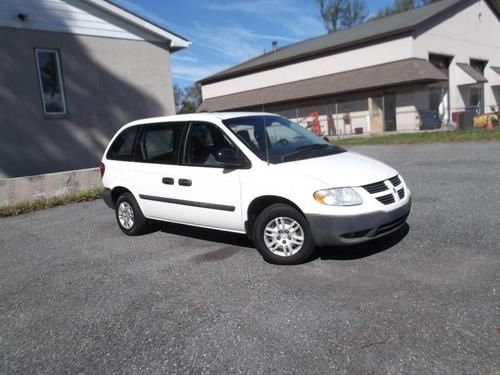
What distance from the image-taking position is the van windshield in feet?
16.1

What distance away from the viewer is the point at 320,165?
15.1ft

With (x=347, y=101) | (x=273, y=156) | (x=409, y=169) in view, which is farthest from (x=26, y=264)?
(x=347, y=101)

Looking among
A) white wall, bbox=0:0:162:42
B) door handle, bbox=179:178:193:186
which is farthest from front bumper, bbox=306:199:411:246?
white wall, bbox=0:0:162:42

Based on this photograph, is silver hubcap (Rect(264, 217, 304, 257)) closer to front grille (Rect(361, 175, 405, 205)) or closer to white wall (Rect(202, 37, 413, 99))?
front grille (Rect(361, 175, 405, 205))

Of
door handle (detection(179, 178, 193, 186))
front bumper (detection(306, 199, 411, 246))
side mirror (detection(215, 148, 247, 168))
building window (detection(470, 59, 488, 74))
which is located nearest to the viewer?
front bumper (detection(306, 199, 411, 246))

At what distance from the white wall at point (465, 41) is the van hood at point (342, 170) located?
2318 cm

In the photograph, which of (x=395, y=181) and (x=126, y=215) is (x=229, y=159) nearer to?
(x=395, y=181)

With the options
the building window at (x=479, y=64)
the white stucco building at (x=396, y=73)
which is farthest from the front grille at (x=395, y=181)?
the building window at (x=479, y=64)

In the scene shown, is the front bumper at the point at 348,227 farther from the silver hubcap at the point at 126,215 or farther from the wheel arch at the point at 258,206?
the silver hubcap at the point at 126,215

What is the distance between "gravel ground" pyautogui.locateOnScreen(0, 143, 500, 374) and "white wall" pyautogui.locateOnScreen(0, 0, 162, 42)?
719cm

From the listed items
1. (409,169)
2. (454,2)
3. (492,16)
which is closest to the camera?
(409,169)

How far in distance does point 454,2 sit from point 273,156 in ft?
93.7

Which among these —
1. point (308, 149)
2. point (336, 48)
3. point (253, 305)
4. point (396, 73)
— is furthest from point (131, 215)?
point (336, 48)

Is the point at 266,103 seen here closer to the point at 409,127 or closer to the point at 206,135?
the point at 409,127
